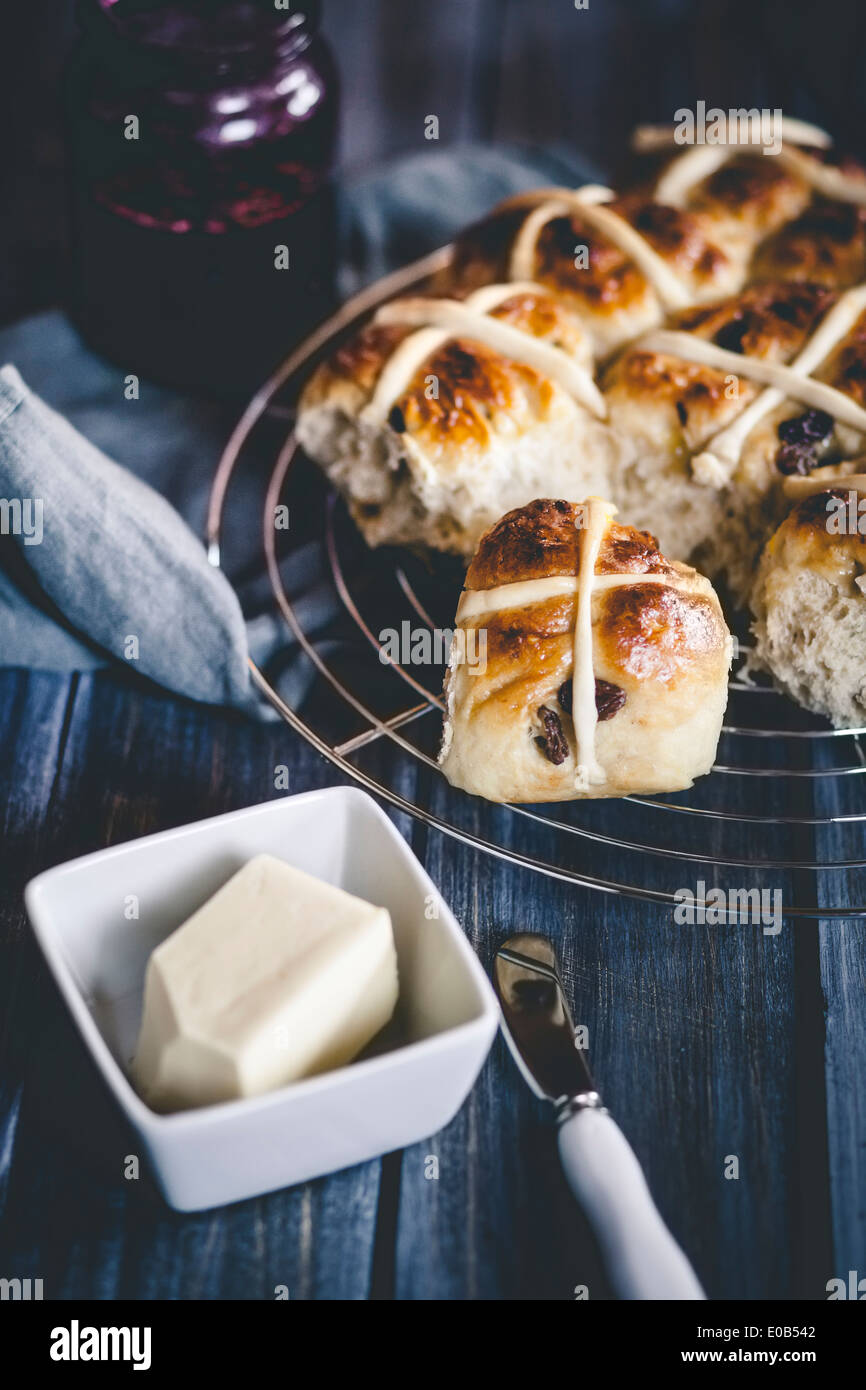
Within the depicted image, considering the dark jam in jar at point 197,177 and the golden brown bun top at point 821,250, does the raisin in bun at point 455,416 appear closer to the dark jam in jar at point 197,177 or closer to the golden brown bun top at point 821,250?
the dark jam in jar at point 197,177

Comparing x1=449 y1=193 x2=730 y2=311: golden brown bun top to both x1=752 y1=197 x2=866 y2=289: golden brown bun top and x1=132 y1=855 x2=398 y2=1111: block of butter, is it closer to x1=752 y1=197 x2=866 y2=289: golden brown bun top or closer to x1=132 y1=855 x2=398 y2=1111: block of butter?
x1=752 y1=197 x2=866 y2=289: golden brown bun top

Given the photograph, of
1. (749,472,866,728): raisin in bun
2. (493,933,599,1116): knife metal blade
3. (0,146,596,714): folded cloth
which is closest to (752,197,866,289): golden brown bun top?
(749,472,866,728): raisin in bun

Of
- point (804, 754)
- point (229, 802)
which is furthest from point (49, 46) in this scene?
point (804, 754)

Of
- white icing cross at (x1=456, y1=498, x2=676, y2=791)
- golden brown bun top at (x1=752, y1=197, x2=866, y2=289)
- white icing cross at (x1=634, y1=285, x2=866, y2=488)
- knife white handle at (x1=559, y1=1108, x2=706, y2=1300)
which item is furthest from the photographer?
golden brown bun top at (x1=752, y1=197, x2=866, y2=289)

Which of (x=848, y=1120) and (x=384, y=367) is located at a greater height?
(x=384, y=367)

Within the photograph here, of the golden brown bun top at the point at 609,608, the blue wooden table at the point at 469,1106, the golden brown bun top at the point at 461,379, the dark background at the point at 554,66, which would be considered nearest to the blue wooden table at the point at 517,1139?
the blue wooden table at the point at 469,1106

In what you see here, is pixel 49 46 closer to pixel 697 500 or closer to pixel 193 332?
pixel 193 332
